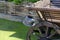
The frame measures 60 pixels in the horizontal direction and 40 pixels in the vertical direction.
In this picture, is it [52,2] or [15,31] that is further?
[15,31]

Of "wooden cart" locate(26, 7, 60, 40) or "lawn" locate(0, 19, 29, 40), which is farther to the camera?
"lawn" locate(0, 19, 29, 40)

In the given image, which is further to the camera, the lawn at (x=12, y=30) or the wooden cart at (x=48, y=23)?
the lawn at (x=12, y=30)

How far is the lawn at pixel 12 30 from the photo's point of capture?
607 cm

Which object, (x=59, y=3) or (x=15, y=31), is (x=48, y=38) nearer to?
(x=59, y=3)

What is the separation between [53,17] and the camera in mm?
4809

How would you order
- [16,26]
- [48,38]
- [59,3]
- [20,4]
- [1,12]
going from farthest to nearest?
[1,12] < [20,4] < [16,26] < [59,3] < [48,38]

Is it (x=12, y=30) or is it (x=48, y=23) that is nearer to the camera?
(x=48, y=23)

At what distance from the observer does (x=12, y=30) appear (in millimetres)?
6641

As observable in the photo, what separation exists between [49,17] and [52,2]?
510 mm

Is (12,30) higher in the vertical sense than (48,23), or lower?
lower

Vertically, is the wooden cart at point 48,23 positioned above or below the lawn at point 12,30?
above

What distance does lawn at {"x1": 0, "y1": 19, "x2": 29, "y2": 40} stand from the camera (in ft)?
19.9

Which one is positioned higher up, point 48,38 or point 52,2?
point 52,2

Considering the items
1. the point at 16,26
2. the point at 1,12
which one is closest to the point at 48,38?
the point at 16,26
